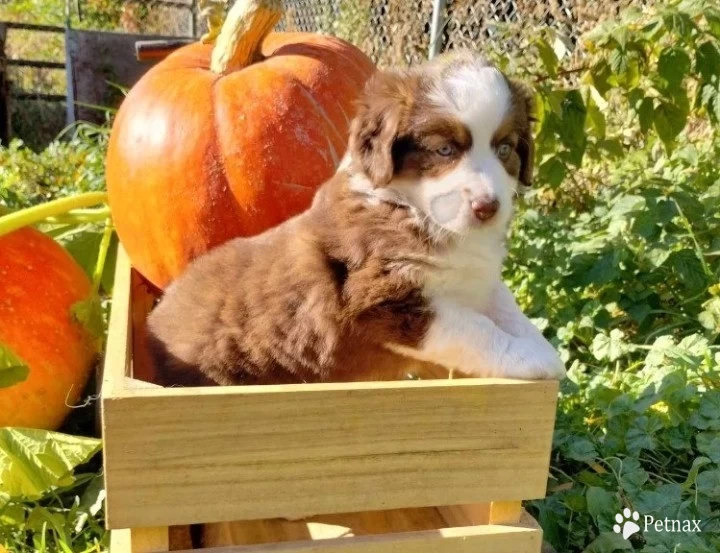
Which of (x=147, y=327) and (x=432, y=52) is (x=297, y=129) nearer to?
(x=147, y=327)

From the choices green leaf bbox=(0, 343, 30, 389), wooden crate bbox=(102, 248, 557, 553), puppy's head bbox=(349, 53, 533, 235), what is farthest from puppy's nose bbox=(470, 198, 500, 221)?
green leaf bbox=(0, 343, 30, 389)

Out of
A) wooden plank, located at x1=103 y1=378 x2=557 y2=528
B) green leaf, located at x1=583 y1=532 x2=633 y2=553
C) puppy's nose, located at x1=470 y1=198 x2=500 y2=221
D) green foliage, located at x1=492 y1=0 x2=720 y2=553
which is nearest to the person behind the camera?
wooden plank, located at x1=103 y1=378 x2=557 y2=528

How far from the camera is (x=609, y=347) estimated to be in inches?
122

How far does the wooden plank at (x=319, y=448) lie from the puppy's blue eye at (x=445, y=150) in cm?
50

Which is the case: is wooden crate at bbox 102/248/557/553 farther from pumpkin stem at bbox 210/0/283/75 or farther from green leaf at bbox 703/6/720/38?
green leaf at bbox 703/6/720/38

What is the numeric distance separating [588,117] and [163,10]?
41.7 ft

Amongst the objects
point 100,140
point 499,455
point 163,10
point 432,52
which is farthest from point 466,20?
point 163,10

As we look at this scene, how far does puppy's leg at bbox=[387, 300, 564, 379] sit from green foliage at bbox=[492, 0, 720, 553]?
26.9 inches

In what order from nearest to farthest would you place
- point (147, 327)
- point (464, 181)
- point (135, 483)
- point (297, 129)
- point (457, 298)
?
1. point (135, 483)
2. point (464, 181)
3. point (457, 298)
4. point (147, 327)
5. point (297, 129)

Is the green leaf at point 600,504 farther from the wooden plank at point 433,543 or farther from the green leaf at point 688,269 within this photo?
the green leaf at point 688,269

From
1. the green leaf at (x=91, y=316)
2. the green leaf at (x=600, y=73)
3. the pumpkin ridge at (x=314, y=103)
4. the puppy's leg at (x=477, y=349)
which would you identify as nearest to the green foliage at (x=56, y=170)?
the green leaf at (x=91, y=316)

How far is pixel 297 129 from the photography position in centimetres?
263

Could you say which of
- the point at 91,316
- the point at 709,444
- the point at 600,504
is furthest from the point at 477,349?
the point at 91,316

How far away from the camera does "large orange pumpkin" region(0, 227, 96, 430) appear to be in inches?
95.5
